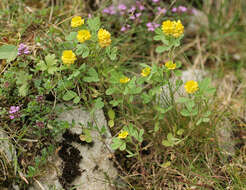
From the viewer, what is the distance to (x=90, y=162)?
1927mm

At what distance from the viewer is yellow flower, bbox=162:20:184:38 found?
5.36 feet

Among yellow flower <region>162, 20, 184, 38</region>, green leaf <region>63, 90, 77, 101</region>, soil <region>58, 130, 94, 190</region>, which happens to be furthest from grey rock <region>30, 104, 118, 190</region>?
yellow flower <region>162, 20, 184, 38</region>

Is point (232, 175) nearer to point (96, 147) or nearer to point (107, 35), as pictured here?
point (96, 147)

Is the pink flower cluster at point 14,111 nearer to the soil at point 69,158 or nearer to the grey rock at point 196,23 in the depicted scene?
the soil at point 69,158

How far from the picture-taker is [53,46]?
204 centimetres

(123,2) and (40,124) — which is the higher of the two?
(123,2)

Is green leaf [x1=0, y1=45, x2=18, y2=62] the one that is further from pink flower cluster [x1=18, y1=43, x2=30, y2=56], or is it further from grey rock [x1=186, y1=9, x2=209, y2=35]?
grey rock [x1=186, y1=9, x2=209, y2=35]

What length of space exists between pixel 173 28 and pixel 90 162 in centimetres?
103

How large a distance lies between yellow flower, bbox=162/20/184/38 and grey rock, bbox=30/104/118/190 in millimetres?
696

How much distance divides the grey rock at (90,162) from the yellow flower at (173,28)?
0.70 metres

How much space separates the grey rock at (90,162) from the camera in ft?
6.04

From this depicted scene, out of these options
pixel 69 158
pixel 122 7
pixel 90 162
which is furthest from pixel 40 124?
pixel 122 7

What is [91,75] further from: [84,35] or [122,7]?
[122,7]

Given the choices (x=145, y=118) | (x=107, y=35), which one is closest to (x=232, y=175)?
(x=145, y=118)
